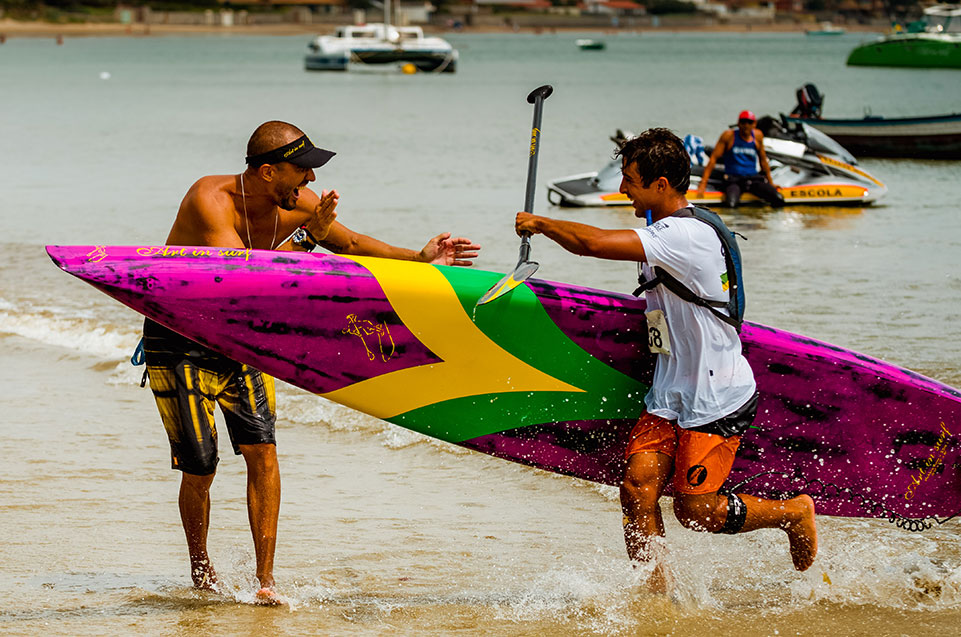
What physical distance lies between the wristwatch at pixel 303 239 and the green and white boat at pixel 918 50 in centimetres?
6879

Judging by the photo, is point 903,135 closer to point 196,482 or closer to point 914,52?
point 196,482

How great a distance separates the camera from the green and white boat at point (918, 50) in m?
73.1

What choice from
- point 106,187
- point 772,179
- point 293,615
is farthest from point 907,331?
point 106,187

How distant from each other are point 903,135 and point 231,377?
69.6 feet

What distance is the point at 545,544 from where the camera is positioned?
5.11 metres

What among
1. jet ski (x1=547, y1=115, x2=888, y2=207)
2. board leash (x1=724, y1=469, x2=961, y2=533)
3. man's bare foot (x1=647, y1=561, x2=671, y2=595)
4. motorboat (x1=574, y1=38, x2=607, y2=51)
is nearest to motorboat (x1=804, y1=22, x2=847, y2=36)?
motorboat (x1=574, y1=38, x2=607, y2=51)

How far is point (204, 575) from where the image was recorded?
14.5 ft

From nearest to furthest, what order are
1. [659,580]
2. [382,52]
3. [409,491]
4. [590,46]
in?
[659,580], [409,491], [382,52], [590,46]

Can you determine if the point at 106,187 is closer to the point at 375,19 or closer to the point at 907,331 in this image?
the point at 907,331

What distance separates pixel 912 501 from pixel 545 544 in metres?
1.45

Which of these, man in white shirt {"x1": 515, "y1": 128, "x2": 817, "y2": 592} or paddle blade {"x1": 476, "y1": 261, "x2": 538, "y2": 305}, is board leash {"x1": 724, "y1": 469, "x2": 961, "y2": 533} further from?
paddle blade {"x1": 476, "y1": 261, "x2": 538, "y2": 305}

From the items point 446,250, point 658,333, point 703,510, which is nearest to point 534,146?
point 446,250

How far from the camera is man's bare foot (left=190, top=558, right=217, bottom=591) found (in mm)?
4402

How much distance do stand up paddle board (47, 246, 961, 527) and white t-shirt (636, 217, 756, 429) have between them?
46 cm
